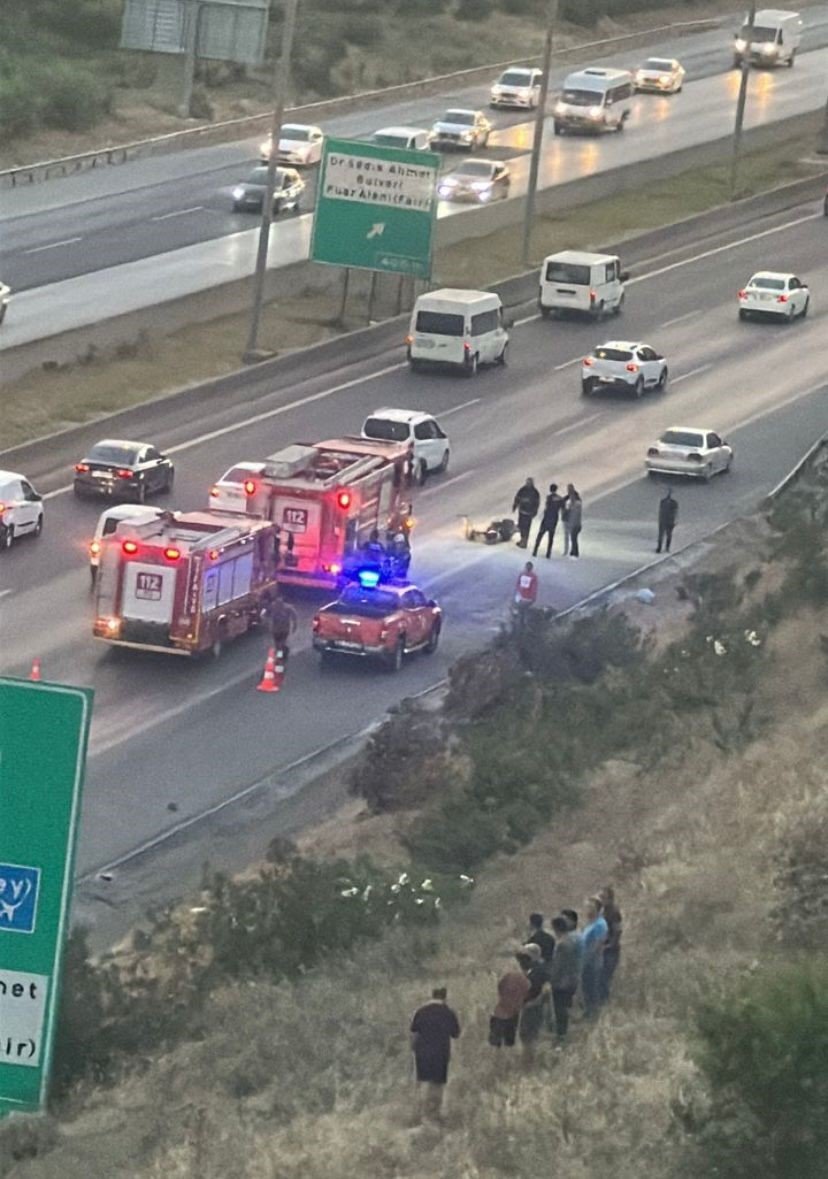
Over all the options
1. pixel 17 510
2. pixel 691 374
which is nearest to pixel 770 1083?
pixel 17 510

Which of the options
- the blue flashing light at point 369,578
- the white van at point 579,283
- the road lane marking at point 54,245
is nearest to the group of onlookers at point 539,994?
the blue flashing light at point 369,578

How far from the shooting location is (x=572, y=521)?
45.7m

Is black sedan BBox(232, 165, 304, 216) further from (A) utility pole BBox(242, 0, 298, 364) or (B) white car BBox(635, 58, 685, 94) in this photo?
(B) white car BBox(635, 58, 685, 94)

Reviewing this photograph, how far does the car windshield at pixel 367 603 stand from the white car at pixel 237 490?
4.06 meters

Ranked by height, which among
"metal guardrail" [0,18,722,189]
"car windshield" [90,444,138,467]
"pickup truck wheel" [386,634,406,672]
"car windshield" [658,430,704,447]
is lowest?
"metal guardrail" [0,18,722,189]

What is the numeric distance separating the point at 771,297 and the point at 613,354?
8296 mm

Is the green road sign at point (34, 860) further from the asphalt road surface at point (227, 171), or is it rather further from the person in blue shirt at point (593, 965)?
the asphalt road surface at point (227, 171)

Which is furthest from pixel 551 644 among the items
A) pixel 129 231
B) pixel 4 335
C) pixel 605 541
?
pixel 129 231

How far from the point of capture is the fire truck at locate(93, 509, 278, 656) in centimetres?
3822

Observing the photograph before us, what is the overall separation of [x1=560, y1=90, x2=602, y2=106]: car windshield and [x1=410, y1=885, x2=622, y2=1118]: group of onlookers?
225ft

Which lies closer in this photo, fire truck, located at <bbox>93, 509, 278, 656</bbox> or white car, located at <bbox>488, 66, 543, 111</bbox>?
fire truck, located at <bbox>93, 509, 278, 656</bbox>

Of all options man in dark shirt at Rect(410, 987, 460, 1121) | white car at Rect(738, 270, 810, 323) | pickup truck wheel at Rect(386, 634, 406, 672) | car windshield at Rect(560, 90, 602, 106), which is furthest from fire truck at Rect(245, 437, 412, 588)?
car windshield at Rect(560, 90, 602, 106)

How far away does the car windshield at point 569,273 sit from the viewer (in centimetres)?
6328

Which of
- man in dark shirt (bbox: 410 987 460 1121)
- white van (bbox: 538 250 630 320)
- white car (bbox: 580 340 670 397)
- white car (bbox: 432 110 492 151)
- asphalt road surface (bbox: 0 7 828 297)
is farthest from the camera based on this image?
white car (bbox: 432 110 492 151)
